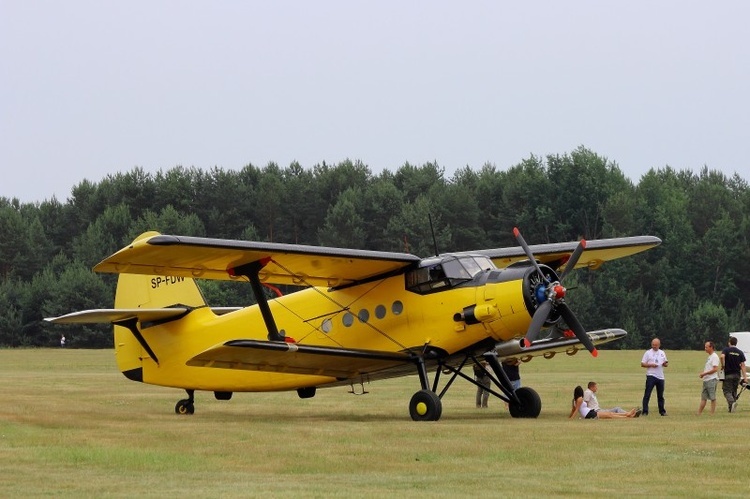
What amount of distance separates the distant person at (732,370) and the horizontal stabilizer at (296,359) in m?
6.36

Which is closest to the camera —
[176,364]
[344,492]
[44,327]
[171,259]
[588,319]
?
[344,492]

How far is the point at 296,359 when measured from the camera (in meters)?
21.3

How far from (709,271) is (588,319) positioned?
13139 mm

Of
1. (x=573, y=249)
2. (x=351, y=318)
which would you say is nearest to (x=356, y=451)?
(x=351, y=318)

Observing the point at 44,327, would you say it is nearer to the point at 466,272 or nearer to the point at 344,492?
the point at 466,272

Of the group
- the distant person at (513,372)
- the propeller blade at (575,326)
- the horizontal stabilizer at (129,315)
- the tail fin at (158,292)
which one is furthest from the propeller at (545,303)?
the horizontal stabilizer at (129,315)

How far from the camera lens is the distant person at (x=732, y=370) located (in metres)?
23.3

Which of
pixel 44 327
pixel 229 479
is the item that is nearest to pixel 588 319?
pixel 44 327

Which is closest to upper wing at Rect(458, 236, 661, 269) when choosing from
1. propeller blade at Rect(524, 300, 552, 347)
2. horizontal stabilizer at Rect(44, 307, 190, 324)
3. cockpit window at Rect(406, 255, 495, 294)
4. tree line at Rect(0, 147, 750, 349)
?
cockpit window at Rect(406, 255, 495, 294)

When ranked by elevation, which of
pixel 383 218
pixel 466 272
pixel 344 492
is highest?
pixel 383 218

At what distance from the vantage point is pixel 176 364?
24562 mm

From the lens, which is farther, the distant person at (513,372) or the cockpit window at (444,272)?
the distant person at (513,372)

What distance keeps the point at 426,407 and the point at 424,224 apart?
71.3m

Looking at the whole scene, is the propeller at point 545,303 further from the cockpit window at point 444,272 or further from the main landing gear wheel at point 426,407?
the main landing gear wheel at point 426,407
